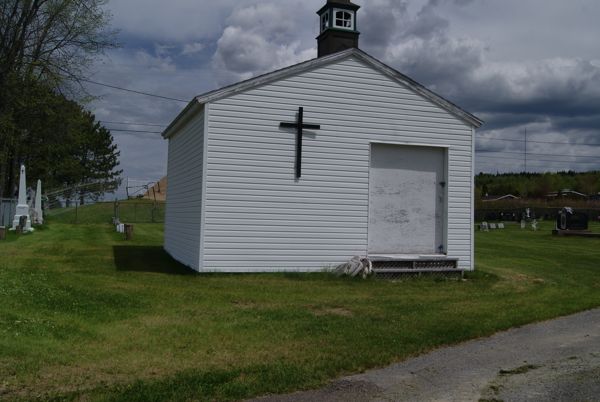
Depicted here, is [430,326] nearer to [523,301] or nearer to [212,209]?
[523,301]

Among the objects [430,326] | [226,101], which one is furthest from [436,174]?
[430,326]

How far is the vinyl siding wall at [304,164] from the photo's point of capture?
12641 mm

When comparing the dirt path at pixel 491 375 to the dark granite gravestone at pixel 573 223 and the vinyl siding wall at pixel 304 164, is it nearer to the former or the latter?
the vinyl siding wall at pixel 304 164

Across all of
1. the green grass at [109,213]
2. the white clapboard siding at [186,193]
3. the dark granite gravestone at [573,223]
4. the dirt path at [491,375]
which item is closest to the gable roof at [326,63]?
the white clapboard siding at [186,193]

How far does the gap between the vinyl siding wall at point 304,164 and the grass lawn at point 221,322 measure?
0.71 m

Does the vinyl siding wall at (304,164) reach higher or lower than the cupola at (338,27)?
lower

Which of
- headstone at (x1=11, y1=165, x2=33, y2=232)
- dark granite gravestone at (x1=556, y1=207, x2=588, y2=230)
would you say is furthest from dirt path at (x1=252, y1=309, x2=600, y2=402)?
dark granite gravestone at (x1=556, y1=207, x2=588, y2=230)

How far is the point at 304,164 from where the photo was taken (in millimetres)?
13117

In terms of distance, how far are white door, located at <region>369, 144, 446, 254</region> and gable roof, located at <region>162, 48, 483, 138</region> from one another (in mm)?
991

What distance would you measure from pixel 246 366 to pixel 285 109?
26.1 ft

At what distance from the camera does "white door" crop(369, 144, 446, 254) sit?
13.9 m

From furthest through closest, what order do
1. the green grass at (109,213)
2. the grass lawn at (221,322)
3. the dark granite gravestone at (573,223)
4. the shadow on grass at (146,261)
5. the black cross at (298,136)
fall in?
the green grass at (109,213)
the dark granite gravestone at (573,223)
the shadow on grass at (146,261)
the black cross at (298,136)
the grass lawn at (221,322)

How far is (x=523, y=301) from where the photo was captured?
1039 cm

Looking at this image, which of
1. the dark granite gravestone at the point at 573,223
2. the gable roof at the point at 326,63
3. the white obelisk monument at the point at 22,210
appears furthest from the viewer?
the dark granite gravestone at the point at 573,223
